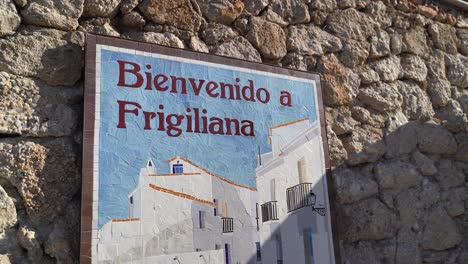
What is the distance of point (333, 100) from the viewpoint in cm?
273

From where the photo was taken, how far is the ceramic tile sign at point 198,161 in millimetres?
1938

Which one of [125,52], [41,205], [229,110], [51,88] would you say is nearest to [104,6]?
[125,52]

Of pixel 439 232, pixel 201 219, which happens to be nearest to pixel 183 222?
pixel 201 219

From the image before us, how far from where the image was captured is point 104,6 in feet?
7.20

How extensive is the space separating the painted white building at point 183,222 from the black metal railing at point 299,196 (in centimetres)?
21

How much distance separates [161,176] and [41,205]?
479 millimetres

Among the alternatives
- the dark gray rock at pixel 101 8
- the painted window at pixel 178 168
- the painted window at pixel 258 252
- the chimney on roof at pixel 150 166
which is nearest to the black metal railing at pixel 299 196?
the painted window at pixel 258 252

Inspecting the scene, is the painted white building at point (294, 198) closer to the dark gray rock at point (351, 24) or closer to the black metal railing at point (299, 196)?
the black metal railing at point (299, 196)

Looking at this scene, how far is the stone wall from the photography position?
1.87 meters

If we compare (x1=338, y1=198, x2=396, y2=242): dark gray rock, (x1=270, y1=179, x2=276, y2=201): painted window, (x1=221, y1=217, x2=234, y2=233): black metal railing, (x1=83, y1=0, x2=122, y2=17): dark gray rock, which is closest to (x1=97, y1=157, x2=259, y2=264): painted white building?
(x1=221, y1=217, x2=234, y2=233): black metal railing

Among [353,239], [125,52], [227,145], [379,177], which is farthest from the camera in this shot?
[379,177]

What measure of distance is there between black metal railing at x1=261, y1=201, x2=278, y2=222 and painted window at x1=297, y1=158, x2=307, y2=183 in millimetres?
222

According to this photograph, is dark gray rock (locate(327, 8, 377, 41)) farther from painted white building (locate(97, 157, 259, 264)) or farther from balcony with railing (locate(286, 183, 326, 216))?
painted white building (locate(97, 157, 259, 264))

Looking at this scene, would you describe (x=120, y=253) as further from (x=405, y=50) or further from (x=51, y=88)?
(x=405, y=50)
